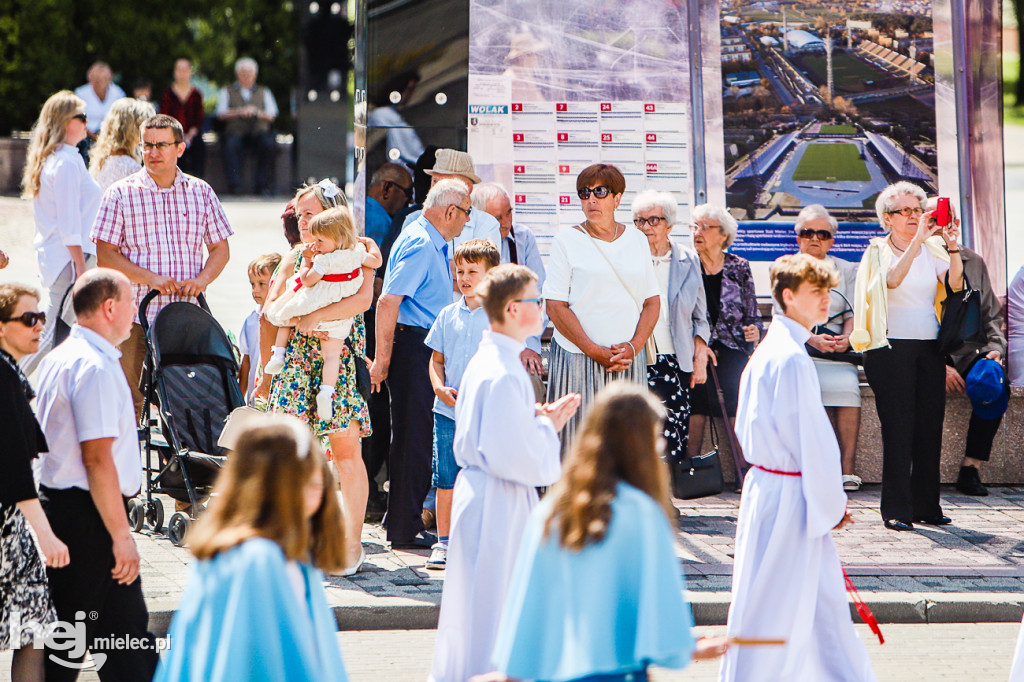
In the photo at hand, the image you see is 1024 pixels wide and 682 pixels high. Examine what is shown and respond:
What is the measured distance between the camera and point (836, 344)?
8.73 metres

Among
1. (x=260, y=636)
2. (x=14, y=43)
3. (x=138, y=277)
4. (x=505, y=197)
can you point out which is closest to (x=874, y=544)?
(x=505, y=197)

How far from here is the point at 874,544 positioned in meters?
7.69

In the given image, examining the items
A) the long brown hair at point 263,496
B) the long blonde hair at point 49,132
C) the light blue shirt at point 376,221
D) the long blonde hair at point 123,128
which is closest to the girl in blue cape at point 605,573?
the long brown hair at point 263,496

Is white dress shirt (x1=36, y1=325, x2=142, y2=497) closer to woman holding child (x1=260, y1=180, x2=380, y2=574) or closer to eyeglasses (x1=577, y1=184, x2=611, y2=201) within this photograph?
woman holding child (x1=260, y1=180, x2=380, y2=574)

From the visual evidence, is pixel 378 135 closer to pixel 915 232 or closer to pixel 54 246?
pixel 54 246

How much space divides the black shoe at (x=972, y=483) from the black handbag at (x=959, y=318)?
4.08 ft

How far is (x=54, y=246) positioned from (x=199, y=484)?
98.7 inches

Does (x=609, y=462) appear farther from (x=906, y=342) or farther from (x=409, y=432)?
(x=906, y=342)

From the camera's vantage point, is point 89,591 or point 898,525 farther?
point 898,525

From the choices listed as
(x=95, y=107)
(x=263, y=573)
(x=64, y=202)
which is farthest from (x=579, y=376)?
(x=95, y=107)

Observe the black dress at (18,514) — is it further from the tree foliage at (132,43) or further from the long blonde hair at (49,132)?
the tree foliage at (132,43)

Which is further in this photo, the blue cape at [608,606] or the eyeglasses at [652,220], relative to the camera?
the eyeglasses at [652,220]

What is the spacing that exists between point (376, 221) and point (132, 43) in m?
16.5

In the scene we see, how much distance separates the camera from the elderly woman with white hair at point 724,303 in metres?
8.62
